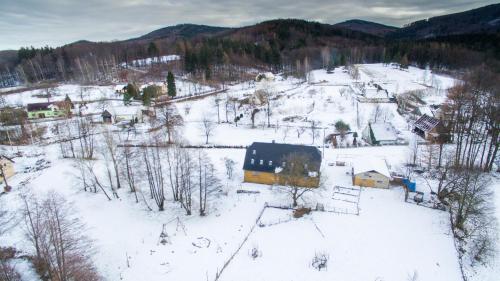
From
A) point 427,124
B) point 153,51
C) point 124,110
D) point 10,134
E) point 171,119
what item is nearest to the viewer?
point 427,124

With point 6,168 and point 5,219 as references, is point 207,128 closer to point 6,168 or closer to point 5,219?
point 6,168

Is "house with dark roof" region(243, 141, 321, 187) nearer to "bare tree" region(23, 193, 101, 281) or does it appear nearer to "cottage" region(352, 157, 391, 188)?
"cottage" region(352, 157, 391, 188)

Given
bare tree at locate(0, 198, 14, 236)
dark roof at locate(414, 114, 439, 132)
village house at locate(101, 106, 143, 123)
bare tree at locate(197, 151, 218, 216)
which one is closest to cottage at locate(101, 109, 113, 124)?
→ village house at locate(101, 106, 143, 123)

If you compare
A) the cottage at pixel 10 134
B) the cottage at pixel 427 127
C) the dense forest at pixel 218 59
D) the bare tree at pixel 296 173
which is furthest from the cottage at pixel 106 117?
the cottage at pixel 427 127

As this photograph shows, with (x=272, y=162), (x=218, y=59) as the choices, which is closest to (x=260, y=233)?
(x=272, y=162)

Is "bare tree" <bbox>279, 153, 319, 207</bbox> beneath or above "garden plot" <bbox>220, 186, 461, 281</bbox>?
above

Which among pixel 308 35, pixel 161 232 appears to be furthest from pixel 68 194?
pixel 308 35
